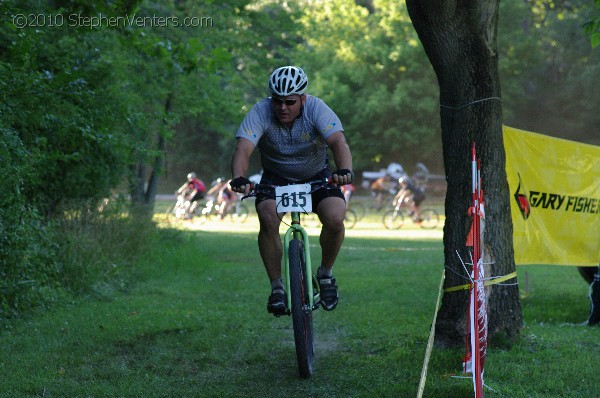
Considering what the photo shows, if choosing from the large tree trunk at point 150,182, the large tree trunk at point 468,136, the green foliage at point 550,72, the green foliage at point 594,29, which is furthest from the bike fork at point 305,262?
the green foliage at point 550,72

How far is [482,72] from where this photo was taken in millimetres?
7875

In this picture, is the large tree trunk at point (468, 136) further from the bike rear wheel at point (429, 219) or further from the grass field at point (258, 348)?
the bike rear wheel at point (429, 219)

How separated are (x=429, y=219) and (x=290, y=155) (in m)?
27.7

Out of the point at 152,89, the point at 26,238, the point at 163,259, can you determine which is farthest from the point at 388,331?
the point at 152,89

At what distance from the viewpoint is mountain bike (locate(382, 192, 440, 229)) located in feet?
111

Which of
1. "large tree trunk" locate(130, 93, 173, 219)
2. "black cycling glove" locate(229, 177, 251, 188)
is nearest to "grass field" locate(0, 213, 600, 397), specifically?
Result: "black cycling glove" locate(229, 177, 251, 188)

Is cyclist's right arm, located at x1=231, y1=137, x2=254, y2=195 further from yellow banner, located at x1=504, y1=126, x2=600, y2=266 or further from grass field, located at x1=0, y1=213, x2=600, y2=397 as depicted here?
yellow banner, located at x1=504, y1=126, x2=600, y2=266

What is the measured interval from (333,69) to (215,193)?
20323 millimetres

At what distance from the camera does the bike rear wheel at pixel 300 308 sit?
22.5 ft

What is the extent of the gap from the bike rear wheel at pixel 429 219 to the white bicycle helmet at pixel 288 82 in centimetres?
2718

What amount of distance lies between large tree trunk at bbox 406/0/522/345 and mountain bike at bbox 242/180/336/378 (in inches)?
51.5

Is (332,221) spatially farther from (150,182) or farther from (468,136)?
(150,182)

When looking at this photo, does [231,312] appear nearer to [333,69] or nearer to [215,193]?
[215,193]

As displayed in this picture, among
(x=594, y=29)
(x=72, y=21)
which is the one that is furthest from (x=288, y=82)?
(x=72, y=21)
